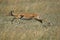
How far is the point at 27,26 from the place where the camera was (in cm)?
1112

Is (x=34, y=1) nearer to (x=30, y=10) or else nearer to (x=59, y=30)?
(x=30, y=10)

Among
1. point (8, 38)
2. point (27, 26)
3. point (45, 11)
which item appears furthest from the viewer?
point (45, 11)

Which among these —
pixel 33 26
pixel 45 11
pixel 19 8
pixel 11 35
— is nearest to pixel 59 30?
pixel 33 26

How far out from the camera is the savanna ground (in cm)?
1020

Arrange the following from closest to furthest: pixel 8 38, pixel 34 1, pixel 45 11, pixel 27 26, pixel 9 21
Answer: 1. pixel 8 38
2. pixel 27 26
3. pixel 9 21
4. pixel 45 11
5. pixel 34 1

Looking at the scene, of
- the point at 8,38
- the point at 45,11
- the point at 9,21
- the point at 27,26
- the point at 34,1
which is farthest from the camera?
the point at 34,1

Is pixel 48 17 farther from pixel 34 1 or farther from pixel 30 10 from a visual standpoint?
pixel 34 1

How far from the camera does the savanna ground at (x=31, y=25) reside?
10195mm

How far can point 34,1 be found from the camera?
645 inches

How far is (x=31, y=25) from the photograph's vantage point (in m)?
11.3

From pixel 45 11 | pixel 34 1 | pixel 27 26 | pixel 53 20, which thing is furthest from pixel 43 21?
pixel 34 1

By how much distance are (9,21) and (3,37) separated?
1918 millimetres

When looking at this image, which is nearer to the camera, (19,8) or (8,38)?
(8,38)

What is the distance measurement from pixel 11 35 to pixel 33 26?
1.28 meters
